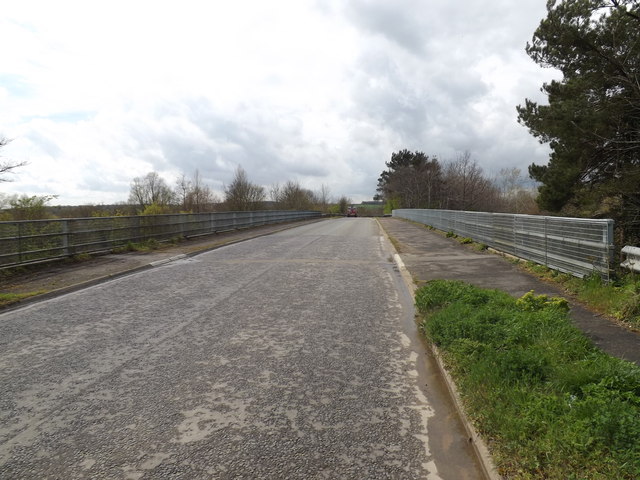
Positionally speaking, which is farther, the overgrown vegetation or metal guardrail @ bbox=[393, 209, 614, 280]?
metal guardrail @ bbox=[393, 209, 614, 280]

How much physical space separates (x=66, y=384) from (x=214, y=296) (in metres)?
3.93

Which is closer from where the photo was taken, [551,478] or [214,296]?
[551,478]

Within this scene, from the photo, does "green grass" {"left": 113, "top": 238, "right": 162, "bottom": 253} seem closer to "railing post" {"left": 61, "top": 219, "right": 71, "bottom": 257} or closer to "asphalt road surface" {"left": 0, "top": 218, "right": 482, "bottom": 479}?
"railing post" {"left": 61, "top": 219, "right": 71, "bottom": 257}

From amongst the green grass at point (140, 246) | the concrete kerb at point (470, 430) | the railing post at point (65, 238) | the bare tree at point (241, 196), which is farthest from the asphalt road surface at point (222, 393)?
the bare tree at point (241, 196)

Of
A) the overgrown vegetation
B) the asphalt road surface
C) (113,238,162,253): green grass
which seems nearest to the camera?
the asphalt road surface

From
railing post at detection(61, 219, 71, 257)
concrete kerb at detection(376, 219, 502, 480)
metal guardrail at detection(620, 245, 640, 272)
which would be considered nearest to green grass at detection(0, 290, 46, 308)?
railing post at detection(61, 219, 71, 257)

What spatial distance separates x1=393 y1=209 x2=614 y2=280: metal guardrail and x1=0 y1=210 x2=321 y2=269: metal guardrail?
496 inches

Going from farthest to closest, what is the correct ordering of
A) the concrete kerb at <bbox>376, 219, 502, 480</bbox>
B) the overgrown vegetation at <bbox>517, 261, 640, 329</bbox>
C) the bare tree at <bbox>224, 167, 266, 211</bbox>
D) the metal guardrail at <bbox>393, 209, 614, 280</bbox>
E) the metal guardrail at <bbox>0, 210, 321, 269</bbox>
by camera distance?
the bare tree at <bbox>224, 167, 266, 211</bbox> < the metal guardrail at <bbox>0, 210, 321, 269</bbox> < the metal guardrail at <bbox>393, 209, 614, 280</bbox> < the overgrown vegetation at <bbox>517, 261, 640, 329</bbox> < the concrete kerb at <bbox>376, 219, 502, 480</bbox>

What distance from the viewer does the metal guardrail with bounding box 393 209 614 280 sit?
22.7ft

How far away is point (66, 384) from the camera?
3.96m

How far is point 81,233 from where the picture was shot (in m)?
13.1

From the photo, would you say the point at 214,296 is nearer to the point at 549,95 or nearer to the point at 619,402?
the point at 619,402

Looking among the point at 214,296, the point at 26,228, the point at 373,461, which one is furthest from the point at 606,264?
the point at 26,228

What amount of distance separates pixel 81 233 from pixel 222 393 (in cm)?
1158
